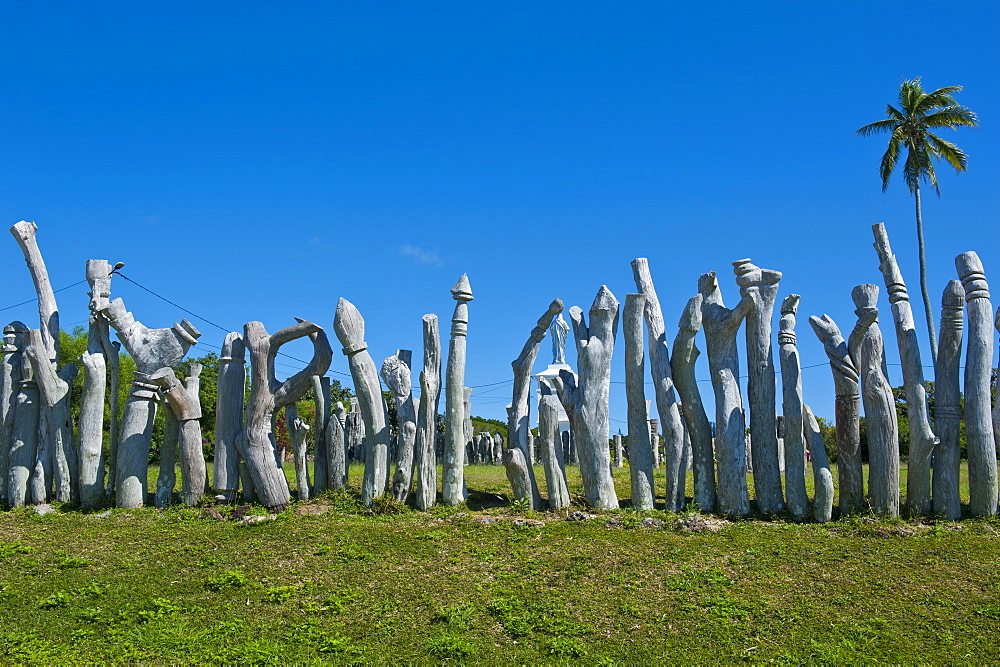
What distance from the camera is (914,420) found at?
1017 centimetres

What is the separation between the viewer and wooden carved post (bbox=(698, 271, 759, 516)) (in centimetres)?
1052

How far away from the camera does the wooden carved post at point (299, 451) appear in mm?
11773

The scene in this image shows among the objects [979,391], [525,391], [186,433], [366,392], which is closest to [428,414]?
[366,392]

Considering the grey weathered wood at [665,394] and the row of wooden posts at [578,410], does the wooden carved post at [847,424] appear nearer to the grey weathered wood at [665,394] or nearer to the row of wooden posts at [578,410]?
the row of wooden posts at [578,410]

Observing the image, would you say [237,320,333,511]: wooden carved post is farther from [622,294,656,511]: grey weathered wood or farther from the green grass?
[622,294,656,511]: grey weathered wood

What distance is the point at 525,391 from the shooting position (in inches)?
451

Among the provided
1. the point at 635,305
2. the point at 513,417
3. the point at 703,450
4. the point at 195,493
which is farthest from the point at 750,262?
the point at 195,493

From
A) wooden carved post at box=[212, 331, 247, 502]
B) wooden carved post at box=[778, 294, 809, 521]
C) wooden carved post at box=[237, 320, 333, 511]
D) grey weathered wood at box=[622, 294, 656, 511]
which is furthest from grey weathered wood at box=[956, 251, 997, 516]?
wooden carved post at box=[212, 331, 247, 502]

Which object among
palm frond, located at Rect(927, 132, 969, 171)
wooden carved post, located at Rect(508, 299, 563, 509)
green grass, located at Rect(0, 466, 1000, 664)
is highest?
palm frond, located at Rect(927, 132, 969, 171)

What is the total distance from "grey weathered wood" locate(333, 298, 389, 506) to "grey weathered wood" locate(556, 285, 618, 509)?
2669mm

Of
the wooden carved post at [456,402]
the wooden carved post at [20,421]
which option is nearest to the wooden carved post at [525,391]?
the wooden carved post at [456,402]

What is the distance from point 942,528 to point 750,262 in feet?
13.2

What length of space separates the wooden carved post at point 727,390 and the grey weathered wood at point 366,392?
4.68 metres

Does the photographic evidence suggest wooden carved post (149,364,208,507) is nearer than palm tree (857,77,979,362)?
Yes
